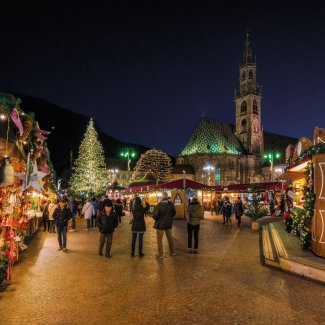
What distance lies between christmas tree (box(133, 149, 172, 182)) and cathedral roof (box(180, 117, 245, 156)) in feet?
105

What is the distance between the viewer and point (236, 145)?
7950cm

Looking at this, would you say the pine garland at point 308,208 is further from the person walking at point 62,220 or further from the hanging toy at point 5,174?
the hanging toy at point 5,174

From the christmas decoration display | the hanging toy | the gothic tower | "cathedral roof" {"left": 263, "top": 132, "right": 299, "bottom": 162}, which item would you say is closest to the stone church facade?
the gothic tower

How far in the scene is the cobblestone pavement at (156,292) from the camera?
200 inches

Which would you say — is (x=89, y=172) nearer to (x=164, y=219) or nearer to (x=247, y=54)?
(x=164, y=219)

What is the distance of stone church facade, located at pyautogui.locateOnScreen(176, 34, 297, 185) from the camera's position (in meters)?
74.1

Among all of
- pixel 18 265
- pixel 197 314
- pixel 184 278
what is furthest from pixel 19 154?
pixel 197 314

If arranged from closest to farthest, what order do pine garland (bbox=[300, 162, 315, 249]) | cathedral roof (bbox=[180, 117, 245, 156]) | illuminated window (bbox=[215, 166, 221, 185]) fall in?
pine garland (bbox=[300, 162, 315, 249])
illuminated window (bbox=[215, 166, 221, 185])
cathedral roof (bbox=[180, 117, 245, 156])

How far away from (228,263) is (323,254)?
2373 millimetres

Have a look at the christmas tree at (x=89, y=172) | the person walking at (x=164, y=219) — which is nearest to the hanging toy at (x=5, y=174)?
the person walking at (x=164, y=219)

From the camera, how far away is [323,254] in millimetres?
8570

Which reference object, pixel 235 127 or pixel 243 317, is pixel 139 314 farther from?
pixel 235 127

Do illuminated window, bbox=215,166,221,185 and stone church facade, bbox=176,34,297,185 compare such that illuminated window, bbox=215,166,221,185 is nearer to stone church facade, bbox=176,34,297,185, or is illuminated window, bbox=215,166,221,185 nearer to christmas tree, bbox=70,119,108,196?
stone church facade, bbox=176,34,297,185

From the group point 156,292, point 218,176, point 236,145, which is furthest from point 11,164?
point 236,145
